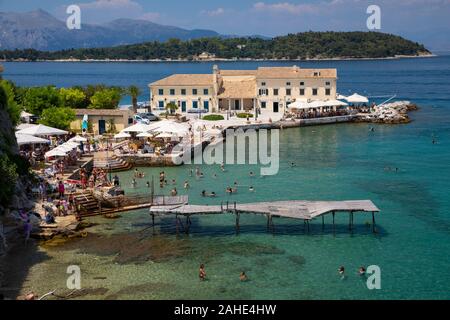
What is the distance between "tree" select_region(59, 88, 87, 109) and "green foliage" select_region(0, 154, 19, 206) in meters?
34.9

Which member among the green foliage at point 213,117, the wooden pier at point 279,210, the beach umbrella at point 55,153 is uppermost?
the green foliage at point 213,117

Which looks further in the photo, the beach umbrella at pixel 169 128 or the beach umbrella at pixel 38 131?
the beach umbrella at pixel 169 128

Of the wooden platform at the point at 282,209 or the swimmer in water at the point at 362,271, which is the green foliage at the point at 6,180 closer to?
the wooden platform at the point at 282,209

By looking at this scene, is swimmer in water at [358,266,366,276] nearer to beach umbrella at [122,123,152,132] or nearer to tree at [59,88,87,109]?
beach umbrella at [122,123,152,132]

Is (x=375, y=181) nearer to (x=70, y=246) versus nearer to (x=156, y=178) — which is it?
(x=156, y=178)

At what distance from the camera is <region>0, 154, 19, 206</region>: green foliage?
3016cm

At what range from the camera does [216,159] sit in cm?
5247

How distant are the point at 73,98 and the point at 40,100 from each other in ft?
24.8

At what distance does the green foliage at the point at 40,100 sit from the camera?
60.0 m

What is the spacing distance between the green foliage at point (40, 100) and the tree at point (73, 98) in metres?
4.45

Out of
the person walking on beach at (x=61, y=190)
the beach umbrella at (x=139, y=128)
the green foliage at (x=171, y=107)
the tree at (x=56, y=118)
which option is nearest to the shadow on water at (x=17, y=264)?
the person walking on beach at (x=61, y=190)

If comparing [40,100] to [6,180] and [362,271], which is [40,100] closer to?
[6,180]

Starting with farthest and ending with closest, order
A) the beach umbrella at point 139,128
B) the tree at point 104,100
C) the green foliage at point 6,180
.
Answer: the tree at point 104,100
the beach umbrella at point 139,128
the green foliage at point 6,180
